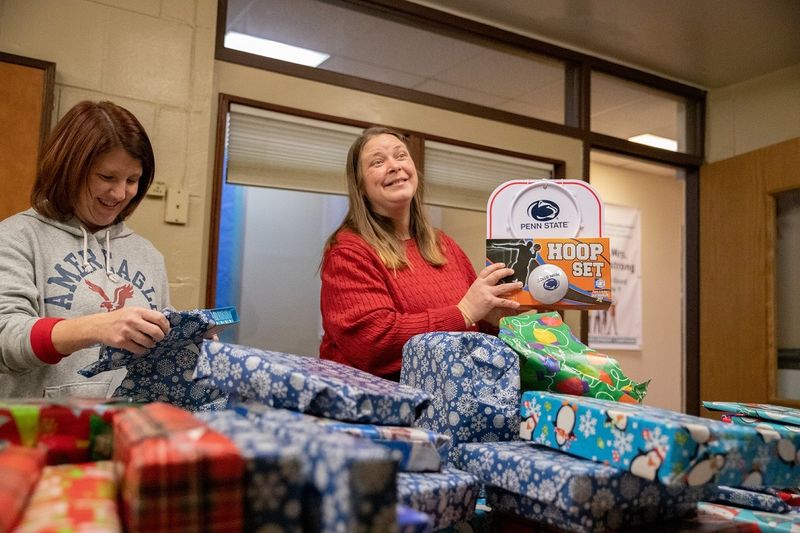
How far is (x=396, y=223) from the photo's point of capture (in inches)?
56.6

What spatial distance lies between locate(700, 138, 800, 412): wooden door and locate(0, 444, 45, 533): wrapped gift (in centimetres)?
342

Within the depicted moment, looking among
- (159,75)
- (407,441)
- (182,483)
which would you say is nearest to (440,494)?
(407,441)

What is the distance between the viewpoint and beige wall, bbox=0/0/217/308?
2.09 meters

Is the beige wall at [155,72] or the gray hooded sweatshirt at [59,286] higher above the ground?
the beige wall at [155,72]

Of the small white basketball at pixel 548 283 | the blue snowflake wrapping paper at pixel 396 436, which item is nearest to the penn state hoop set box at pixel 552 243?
the small white basketball at pixel 548 283

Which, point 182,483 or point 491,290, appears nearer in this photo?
point 182,483

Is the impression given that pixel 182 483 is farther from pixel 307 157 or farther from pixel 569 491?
pixel 307 157

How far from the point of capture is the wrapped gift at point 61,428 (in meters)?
0.58

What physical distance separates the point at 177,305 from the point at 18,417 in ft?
5.62

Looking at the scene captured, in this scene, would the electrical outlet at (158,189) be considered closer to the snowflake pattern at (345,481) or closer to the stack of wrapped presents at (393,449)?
the stack of wrapped presents at (393,449)

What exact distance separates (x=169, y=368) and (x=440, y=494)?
450mm

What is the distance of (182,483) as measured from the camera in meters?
0.42

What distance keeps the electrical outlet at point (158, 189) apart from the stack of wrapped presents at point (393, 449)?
4.70 feet

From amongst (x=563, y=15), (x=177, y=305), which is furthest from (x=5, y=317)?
(x=563, y=15)
